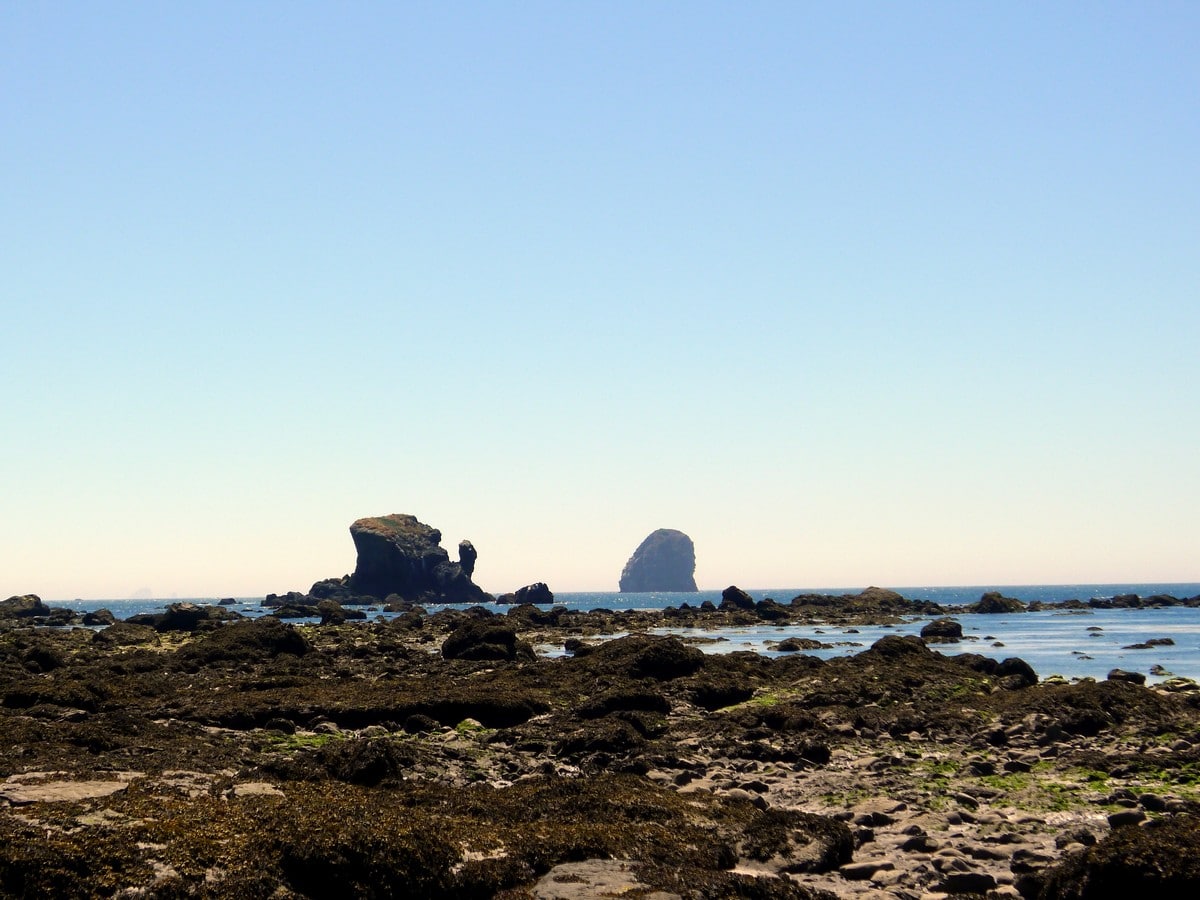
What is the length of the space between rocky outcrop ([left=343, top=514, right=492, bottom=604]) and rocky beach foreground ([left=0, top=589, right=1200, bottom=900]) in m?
147

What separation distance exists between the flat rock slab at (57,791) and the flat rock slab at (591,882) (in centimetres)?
744

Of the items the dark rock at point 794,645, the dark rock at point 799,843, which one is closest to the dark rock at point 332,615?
the dark rock at point 794,645

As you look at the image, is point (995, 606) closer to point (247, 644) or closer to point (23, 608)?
point (247, 644)

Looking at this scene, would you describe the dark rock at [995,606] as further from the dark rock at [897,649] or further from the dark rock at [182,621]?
the dark rock at [182,621]

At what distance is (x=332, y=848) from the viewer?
43.7 ft

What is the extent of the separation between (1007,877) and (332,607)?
298 ft

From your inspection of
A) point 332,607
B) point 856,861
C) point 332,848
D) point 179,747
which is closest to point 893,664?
point 856,861

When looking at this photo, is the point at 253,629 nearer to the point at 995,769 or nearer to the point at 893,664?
the point at 893,664

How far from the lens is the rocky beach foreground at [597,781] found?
13109mm

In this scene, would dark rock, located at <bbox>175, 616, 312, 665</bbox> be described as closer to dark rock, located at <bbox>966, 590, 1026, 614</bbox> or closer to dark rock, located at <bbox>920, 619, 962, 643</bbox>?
dark rock, located at <bbox>920, 619, 962, 643</bbox>

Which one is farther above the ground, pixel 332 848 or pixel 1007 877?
pixel 332 848

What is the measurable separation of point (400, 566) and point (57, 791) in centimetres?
17607

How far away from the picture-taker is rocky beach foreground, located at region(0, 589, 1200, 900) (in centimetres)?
1311

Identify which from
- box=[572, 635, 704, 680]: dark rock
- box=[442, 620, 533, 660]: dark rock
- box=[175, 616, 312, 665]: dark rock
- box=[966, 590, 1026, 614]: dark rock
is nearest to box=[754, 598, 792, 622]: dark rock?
box=[966, 590, 1026, 614]: dark rock
